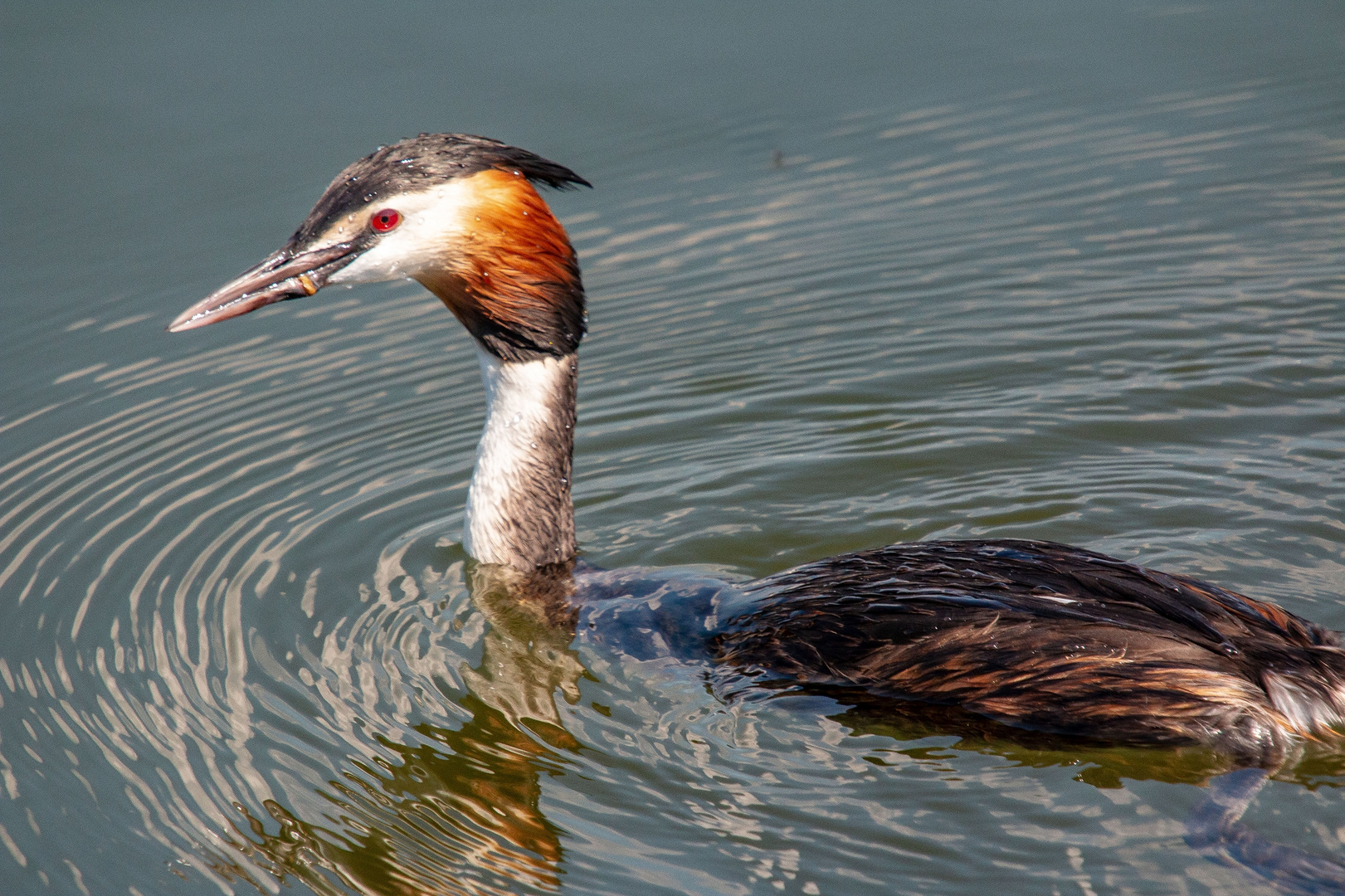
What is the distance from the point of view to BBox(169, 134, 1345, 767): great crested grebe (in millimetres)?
4391

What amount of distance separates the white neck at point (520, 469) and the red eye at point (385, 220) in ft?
2.16

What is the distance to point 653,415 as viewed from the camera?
23.6 feet

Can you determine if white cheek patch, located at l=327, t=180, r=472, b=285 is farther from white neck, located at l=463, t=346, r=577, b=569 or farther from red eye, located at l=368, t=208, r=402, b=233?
white neck, located at l=463, t=346, r=577, b=569

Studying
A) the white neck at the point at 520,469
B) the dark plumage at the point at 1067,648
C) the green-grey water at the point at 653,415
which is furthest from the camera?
the white neck at the point at 520,469

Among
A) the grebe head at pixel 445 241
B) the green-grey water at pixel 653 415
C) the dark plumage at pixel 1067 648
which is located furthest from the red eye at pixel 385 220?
the dark plumage at pixel 1067 648

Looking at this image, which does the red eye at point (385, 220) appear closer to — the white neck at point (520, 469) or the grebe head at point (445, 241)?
the grebe head at point (445, 241)

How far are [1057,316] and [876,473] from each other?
1.65 meters

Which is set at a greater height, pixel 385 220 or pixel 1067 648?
pixel 385 220

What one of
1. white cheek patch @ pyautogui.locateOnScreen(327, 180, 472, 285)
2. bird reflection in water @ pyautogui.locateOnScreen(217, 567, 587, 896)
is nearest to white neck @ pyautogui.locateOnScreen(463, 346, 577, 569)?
bird reflection in water @ pyautogui.locateOnScreen(217, 567, 587, 896)

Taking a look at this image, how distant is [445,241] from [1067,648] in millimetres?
2504

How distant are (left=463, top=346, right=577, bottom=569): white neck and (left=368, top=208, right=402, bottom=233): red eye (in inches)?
25.9

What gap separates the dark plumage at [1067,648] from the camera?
434cm

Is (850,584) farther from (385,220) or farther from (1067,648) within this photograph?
(385,220)

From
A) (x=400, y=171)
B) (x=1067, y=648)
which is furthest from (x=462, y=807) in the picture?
(x=400, y=171)
